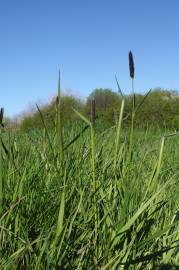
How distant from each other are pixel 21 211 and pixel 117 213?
0.26 metres

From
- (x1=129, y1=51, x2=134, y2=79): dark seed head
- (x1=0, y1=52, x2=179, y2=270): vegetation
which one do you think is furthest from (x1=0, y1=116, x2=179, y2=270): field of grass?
(x1=129, y1=51, x2=134, y2=79): dark seed head

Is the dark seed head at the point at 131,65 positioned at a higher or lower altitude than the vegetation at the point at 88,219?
higher

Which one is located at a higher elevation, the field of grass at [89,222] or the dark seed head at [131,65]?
the dark seed head at [131,65]

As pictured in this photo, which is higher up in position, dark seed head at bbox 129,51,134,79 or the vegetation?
dark seed head at bbox 129,51,134,79

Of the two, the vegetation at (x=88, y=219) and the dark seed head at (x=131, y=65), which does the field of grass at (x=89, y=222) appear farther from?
the dark seed head at (x=131, y=65)

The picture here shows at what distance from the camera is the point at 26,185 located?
1209mm

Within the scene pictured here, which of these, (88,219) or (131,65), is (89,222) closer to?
(88,219)

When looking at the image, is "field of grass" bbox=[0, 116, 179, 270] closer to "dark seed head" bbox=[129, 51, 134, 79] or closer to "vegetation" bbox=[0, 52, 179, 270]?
"vegetation" bbox=[0, 52, 179, 270]

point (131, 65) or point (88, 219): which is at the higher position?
point (131, 65)

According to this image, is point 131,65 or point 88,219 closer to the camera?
point 131,65

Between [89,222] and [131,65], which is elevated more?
[131,65]

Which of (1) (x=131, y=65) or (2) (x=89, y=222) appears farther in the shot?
(2) (x=89, y=222)

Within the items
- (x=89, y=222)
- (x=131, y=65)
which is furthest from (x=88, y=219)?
(x=131, y=65)

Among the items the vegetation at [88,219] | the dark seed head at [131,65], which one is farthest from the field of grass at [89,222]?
the dark seed head at [131,65]
